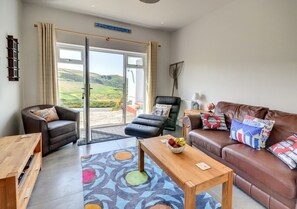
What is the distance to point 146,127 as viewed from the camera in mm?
3129

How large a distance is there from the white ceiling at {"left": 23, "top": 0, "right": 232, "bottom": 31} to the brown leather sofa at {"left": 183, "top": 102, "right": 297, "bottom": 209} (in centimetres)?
214

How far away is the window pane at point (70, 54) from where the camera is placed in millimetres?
3754

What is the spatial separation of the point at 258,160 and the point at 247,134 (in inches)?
17.2

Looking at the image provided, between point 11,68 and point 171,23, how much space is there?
3.54 m

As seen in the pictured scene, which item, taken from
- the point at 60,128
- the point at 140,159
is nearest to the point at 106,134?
the point at 60,128

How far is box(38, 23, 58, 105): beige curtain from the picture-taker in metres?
3.32

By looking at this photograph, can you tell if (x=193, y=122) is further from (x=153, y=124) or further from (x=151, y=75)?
(x=151, y=75)

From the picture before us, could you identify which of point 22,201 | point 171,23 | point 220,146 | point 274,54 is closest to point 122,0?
point 171,23

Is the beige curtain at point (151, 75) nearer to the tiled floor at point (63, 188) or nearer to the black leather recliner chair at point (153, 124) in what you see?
the black leather recliner chair at point (153, 124)

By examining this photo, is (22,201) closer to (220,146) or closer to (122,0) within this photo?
(220,146)

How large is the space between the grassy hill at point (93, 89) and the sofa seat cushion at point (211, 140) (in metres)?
2.65

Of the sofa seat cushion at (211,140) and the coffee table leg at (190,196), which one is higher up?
the sofa seat cushion at (211,140)

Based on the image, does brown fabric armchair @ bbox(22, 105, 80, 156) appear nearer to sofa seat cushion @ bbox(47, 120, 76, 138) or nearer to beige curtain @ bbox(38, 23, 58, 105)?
sofa seat cushion @ bbox(47, 120, 76, 138)

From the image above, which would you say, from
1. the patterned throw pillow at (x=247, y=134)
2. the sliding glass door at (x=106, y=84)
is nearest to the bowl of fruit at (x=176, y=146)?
the patterned throw pillow at (x=247, y=134)
